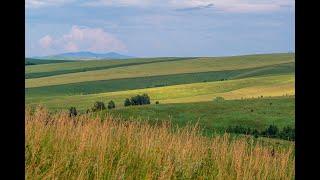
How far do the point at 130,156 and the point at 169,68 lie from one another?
10694 cm

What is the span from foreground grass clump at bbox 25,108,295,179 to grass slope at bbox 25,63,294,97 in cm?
7381

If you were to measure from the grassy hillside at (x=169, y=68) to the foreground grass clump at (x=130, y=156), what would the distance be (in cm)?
8679

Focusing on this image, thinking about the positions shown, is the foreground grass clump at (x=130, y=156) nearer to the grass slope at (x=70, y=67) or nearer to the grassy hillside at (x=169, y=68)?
the grassy hillside at (x=169, y=68)

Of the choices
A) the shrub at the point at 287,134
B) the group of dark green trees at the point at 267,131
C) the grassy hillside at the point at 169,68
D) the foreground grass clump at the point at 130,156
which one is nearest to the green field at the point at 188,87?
the grassy hillside at the point at 169,68

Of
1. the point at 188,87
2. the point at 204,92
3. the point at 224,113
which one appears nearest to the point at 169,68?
the point at 188,87

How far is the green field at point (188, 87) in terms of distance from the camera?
31356mm

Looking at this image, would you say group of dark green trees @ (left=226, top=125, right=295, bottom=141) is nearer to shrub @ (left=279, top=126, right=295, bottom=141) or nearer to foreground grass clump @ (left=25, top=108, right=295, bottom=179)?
shrub @ (left=279, top=126, right=295, bottom=141)

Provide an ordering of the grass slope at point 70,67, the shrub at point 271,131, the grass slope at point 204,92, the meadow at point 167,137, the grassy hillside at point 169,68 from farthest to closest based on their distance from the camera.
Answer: the grass slope at point 70,67 → the grassy hillside at point 169,68 → the grass slope at point 204,92 → the shrub at point 271,131 → the meadow at point 167,137

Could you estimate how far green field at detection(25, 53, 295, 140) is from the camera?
103 feet

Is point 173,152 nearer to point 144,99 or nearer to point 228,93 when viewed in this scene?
point 144,99

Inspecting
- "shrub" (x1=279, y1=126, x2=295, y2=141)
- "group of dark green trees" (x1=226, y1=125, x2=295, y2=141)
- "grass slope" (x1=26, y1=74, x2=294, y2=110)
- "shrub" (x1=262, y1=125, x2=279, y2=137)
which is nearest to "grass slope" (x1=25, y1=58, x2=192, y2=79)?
"grass slope" (x1=26, y1=74, x2=294, y2=110)

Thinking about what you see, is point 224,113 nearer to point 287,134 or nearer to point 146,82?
point 287,134
